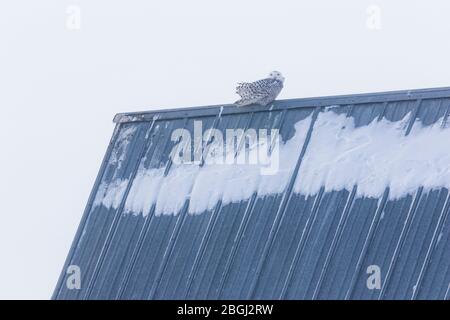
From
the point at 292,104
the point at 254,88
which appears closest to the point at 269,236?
the point at 292,104

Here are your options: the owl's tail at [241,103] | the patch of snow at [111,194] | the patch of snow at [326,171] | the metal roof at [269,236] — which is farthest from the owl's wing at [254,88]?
the patch of snow at [111,194]

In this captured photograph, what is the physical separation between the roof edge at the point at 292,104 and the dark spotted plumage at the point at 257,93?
11 centimetres

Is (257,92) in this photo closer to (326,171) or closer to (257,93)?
(257,93)

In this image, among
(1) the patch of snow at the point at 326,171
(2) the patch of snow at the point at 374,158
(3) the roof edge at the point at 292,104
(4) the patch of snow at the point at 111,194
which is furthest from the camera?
(4) the patch of snow at the point at 111,194

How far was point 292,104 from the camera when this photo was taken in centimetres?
2912

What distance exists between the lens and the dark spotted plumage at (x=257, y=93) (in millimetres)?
29578

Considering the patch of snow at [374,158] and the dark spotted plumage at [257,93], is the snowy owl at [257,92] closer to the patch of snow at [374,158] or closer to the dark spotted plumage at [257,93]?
the dark spotted plumage at [257,93]

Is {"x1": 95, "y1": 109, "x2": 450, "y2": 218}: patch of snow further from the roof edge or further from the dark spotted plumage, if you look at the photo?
the dark spotted plumage

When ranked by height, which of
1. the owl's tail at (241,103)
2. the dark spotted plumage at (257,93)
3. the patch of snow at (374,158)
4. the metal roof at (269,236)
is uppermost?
the dark spotted plumage at (257,93)

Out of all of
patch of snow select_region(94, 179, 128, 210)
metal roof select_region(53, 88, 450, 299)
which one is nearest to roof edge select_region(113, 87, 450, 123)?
metal roof select_region(53, 88, 450, 299)

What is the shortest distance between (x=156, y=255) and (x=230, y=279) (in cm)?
180

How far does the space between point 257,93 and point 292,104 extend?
79cm

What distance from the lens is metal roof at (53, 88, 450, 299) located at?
84.4 ft
